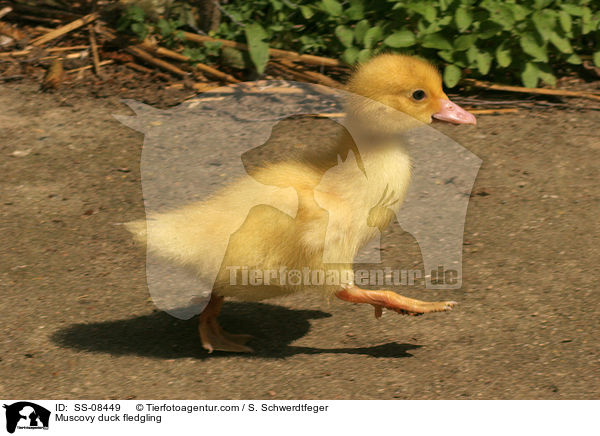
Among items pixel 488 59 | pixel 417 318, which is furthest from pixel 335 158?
pixel 488 59

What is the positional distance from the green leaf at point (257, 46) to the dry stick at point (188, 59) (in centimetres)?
31

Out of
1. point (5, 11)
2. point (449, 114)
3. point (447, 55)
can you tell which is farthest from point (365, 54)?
point (5, 11)

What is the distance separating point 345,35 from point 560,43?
175cm

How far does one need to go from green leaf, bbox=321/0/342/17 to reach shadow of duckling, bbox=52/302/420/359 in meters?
3.18

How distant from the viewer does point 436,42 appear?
22.2ft

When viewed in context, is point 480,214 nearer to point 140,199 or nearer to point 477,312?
point 477,312

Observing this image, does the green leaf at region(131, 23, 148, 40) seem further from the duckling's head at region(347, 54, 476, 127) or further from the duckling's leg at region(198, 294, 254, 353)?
the duckling's leg at region(198, 294, 254, 353)

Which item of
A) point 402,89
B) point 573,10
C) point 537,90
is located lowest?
point 537,90

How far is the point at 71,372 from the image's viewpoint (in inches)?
163

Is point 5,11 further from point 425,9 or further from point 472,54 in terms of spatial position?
point 472,54

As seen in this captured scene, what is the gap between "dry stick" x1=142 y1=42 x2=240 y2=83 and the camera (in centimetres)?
743

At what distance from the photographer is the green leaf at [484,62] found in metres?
6.80
